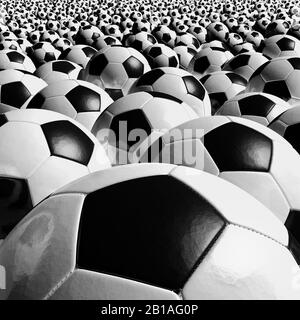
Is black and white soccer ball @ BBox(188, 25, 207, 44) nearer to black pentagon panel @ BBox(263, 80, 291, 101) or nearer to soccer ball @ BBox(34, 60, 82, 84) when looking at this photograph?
soccer ball @ BBox(34, 60, 82, 84)

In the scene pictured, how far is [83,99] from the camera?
4.73 m

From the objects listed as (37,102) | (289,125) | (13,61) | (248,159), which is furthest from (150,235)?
(13,61)

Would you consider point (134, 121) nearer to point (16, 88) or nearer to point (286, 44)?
point (16, 88)

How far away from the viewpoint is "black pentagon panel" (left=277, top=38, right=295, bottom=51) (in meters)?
8.19

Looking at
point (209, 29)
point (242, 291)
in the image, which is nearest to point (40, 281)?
point (242, 291)

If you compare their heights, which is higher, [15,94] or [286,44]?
[15,94]

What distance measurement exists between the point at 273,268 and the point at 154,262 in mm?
402

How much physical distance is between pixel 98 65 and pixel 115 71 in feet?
1.00

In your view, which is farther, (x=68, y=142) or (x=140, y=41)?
(x=140, y=41)

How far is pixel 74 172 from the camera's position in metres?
2.93

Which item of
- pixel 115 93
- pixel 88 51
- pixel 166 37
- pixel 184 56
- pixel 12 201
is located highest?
pixel 12 201

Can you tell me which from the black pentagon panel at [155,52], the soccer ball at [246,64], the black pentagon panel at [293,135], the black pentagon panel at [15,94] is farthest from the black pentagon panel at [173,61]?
the black pentagon panel at [293,135]

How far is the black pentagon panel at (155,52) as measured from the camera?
8.43m
